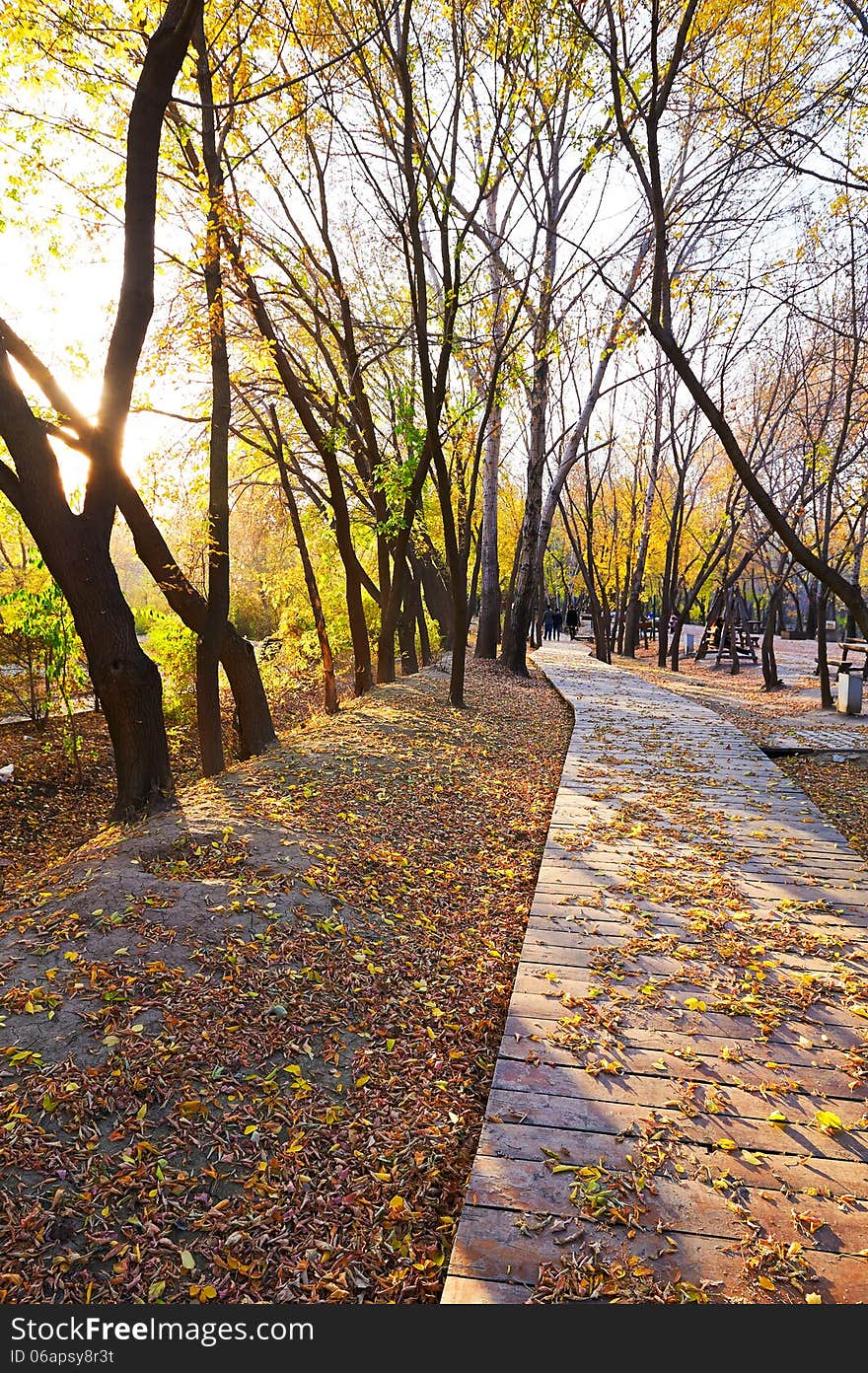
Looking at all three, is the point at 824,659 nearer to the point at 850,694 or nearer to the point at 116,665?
the point at 850,694

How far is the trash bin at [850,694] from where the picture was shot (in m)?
11.2

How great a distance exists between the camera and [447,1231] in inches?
88.7

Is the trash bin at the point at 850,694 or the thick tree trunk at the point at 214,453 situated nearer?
the thick tree trunk at the point at 214,453

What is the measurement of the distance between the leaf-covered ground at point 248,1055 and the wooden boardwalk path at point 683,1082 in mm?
282

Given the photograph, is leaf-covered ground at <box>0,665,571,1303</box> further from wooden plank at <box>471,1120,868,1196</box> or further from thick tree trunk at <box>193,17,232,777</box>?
thick tree trunk at <box>193,17,232,777</box>

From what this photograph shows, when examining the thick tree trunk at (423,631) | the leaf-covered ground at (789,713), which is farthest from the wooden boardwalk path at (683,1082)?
the thick tree trunk at (423,631)

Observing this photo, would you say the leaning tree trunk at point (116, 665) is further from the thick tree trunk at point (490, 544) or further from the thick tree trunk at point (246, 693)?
the thick tree trunk at point (490, 544)

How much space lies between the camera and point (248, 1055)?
2.81 m

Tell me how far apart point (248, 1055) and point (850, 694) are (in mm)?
11193

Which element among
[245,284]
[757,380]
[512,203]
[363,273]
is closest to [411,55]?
[245,284]

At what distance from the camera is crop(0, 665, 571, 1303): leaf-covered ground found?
2.07 meters

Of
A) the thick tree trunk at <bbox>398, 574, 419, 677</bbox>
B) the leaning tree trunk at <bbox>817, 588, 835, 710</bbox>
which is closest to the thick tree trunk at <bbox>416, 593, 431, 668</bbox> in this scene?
the thick tree trunk at <bbox>398, 574, 419, 677</bbox>

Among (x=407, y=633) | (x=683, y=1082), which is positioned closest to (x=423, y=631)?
(x=407, y=633)

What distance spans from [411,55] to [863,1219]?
366 inches
